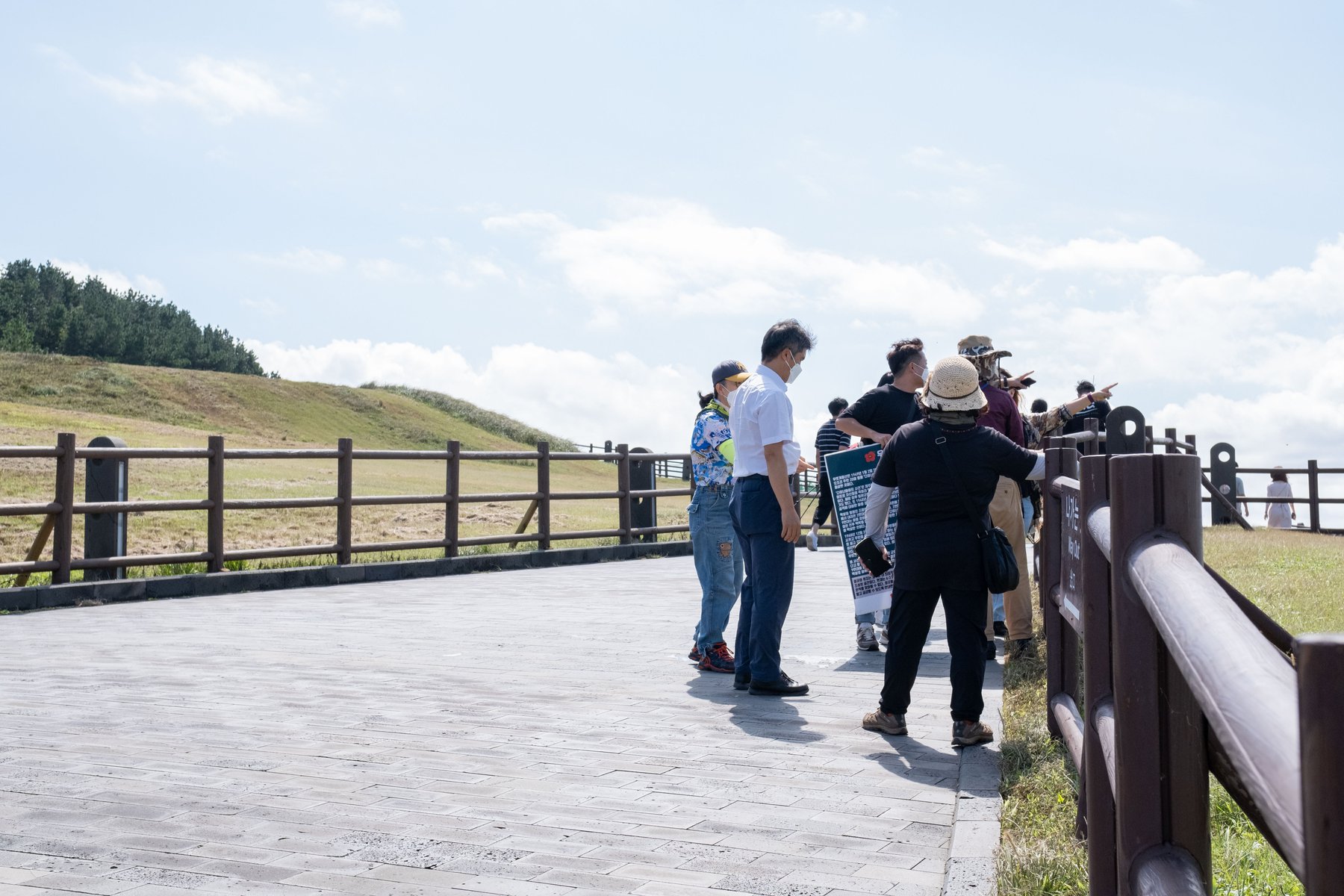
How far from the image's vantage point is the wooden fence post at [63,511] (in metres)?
12.6

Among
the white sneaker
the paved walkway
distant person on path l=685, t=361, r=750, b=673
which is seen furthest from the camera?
the white sneaker

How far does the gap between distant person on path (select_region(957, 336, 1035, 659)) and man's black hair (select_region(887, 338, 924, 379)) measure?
313mm

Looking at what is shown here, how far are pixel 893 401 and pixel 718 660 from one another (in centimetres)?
193

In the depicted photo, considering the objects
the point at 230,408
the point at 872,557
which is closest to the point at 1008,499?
the point at 872,557

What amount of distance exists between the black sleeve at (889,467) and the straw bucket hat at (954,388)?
0.24 meters

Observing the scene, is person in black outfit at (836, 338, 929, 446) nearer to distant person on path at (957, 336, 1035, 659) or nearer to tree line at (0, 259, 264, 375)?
distant person on path at (957, 336, 1035, 659)

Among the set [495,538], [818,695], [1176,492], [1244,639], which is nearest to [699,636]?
[818,695]

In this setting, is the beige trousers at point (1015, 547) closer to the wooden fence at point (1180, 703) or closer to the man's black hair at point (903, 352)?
the man's black hair at point (903, 352)

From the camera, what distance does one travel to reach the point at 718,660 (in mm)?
8039

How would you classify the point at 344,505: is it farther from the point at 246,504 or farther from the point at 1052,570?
the point at 1052,570

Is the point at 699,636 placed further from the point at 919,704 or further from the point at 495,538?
the point at 495,538

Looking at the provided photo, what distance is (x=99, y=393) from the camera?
63.7 m

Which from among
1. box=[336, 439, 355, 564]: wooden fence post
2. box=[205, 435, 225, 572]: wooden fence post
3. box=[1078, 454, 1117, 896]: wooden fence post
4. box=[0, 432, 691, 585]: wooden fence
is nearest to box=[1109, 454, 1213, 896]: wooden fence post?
box=[1078, 454, 1117, 896]: wooden fence post

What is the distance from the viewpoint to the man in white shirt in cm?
696
